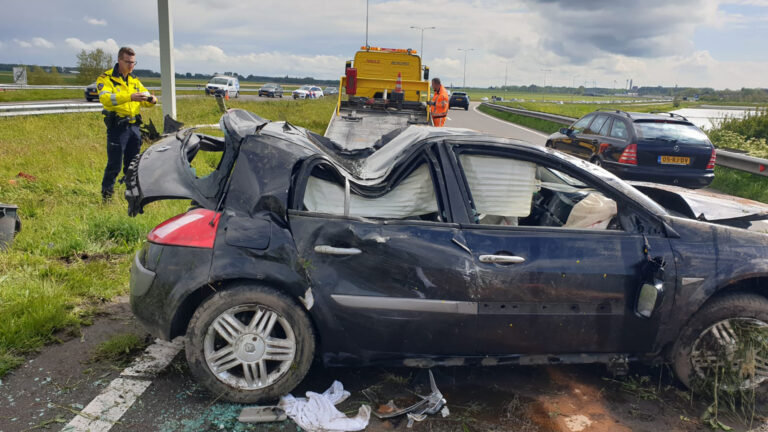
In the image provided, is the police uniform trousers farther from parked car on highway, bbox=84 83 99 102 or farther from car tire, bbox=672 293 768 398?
parked car on highway, bbox=84 83 99 102

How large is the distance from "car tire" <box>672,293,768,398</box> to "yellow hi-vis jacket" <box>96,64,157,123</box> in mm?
6468

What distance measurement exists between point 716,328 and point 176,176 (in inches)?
132

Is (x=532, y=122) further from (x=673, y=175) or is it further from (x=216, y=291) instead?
(x=216, y=291)

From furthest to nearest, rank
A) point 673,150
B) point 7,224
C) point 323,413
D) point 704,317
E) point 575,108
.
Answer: point 575,108 < point 673,150 < point 7,224 < point 704,317 < point 323,413

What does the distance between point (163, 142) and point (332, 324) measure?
184 cm

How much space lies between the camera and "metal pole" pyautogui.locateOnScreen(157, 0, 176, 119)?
8.59 m

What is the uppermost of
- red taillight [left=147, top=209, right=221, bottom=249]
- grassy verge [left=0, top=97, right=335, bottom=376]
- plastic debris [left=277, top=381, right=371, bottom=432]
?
red taillight [left=147, top=209, right=221, bottom=249]

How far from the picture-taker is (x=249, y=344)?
9.96 feet

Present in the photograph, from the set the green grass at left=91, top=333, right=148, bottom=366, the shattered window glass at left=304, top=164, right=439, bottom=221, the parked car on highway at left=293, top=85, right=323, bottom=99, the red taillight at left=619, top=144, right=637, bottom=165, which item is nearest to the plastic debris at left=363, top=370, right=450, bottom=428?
the shattered window glass at left=304, top=164, right=439, bottom=221

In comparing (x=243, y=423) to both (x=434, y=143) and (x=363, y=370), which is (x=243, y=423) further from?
(x=434, y=143)

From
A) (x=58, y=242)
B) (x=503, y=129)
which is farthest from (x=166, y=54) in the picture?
(x=503, y=129)

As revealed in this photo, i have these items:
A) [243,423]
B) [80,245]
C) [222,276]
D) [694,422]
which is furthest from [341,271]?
[80,245]

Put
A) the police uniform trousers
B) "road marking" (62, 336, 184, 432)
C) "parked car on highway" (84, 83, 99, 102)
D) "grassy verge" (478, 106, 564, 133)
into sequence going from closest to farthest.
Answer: "road marking" (62, 336, 184, 432) < the police uniform trousers < "grassy verge" (478, 106, 564, 133) < "parked car on highway" (84, 83, 99, 102)

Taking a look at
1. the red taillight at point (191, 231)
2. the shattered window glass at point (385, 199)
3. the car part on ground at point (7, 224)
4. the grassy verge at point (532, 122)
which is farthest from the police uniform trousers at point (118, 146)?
the grassy verge at point (532, 122)
